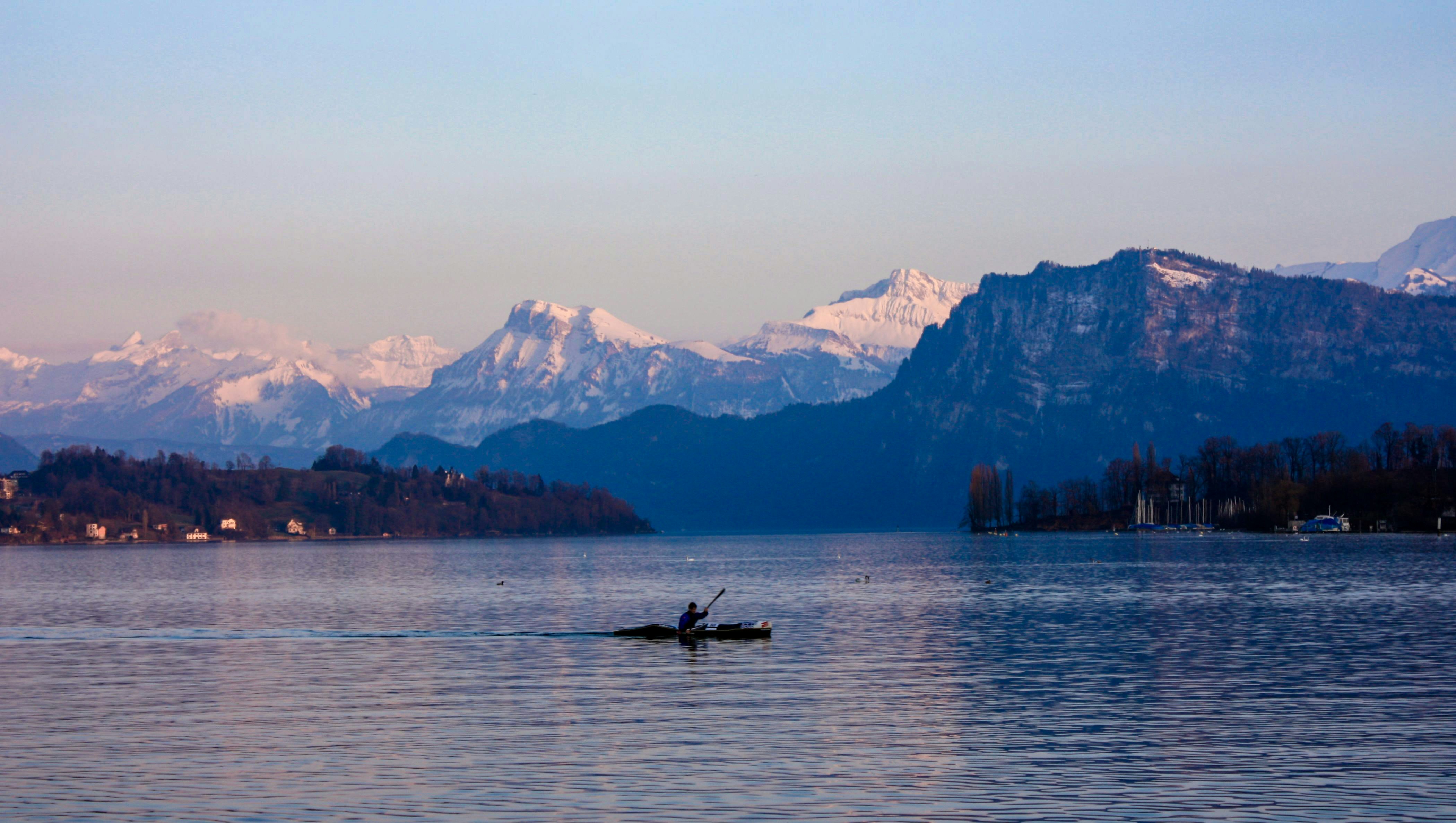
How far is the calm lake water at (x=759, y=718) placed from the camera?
42219 millimetres

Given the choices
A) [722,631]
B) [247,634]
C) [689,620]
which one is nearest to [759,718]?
[689,620]

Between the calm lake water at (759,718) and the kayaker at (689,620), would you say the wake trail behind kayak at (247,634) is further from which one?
the kayaker at (689,620)

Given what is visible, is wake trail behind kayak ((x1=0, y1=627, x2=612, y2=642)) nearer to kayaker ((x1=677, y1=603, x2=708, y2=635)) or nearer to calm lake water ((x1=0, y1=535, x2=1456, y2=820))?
calm lake water ((x1=0, y1=535, x2=1456, y2=820))

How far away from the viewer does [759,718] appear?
193 feet

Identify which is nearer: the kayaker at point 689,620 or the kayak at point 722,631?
the kayaker at point 689,620

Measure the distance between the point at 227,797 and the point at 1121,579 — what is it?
141 metres

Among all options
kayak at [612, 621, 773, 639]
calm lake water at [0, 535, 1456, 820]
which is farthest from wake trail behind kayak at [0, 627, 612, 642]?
kayak at [612, 621, 773, 639]

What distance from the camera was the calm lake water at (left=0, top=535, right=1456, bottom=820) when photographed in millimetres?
42219

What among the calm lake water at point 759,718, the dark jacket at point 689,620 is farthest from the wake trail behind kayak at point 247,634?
the dark jacket at point 689,620

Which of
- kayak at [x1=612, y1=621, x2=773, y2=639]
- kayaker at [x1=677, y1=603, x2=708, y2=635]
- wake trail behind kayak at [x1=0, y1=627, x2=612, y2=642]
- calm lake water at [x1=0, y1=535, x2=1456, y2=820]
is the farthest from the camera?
wake trail behind kayak at [x1=0, y1=627, x2=612, y2=642]

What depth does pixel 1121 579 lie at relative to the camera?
171m

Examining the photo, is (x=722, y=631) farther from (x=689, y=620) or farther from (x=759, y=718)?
(x=759, y=718)

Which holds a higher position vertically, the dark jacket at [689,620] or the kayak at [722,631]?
the dark jacket at [689,620]

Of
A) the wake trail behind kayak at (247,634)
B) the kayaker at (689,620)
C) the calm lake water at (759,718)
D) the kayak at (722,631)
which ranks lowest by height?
the wake trail behind kayak at (247,634)
